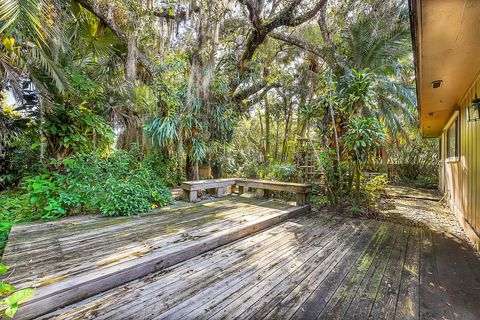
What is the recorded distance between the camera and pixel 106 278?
183 centimetres

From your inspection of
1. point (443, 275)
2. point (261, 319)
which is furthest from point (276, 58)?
point (261, 319)

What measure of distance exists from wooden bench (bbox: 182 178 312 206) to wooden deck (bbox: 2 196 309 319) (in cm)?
59

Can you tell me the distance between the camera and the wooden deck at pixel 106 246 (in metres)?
1.73

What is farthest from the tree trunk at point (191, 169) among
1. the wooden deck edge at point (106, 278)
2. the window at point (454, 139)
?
the window at point (454, 139)

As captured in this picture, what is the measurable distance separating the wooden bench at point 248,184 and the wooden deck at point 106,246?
591 mm

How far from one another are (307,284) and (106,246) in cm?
214

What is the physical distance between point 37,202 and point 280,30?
6561mm

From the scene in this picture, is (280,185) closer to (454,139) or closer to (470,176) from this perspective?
(470,176)

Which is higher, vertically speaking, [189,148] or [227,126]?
[227,126]

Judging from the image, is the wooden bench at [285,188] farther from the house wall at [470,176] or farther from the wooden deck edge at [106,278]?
the house wall at [470,176]

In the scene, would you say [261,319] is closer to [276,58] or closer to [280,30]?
[280,30]

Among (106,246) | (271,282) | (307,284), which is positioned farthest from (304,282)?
(106,246)

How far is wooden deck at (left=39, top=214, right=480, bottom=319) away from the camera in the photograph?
1.61 m

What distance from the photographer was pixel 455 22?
1.83m
